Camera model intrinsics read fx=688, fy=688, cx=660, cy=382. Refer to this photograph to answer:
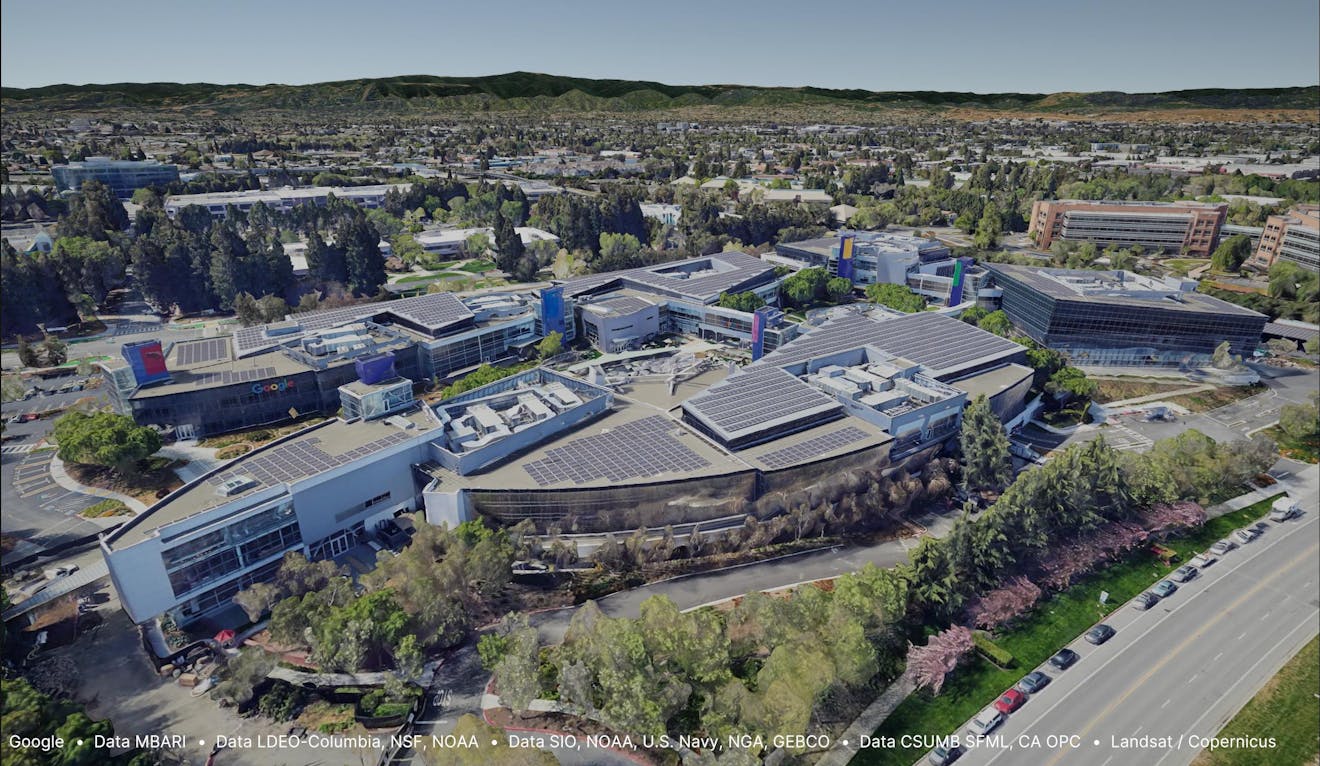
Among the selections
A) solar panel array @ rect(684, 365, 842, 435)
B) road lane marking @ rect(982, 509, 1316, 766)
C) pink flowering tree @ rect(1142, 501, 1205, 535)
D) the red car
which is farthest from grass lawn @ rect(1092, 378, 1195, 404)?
the red car

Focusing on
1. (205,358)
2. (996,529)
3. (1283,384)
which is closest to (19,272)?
(205,358)

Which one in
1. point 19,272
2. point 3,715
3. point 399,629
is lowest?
point 399,629

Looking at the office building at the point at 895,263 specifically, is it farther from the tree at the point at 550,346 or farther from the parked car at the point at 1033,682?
the parked car at the point at 1033,682

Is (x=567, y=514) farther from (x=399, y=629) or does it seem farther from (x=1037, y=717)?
(x=1037, y=717)

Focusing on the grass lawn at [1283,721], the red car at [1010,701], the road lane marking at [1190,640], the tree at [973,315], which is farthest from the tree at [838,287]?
the red car at [1010,701]

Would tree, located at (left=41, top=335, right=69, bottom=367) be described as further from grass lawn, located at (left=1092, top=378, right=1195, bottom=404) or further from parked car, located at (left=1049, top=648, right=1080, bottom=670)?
grass lawn, located at (left=1092, top=378, right=1195, bottom=404)
